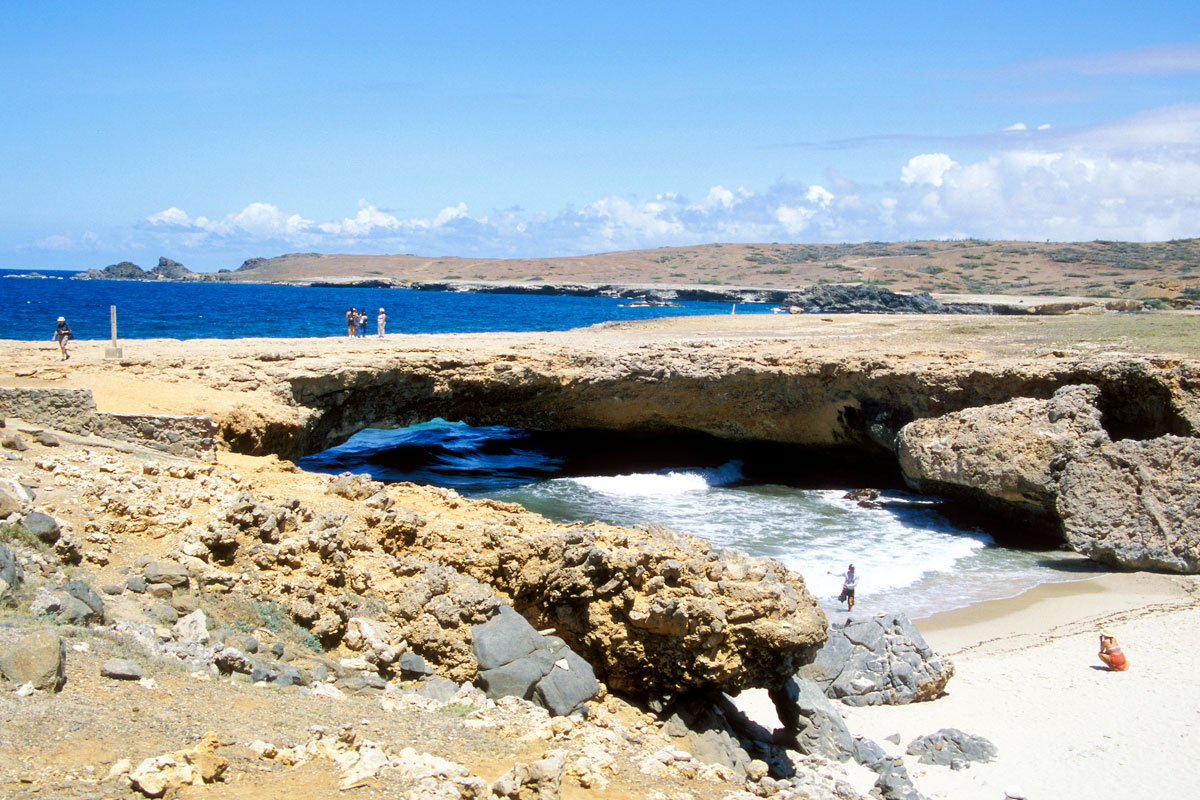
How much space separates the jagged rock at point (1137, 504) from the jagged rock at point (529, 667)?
39.6 ft

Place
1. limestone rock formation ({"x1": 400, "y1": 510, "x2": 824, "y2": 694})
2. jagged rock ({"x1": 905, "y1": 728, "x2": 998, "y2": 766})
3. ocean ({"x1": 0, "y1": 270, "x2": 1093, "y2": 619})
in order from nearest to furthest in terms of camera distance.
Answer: limestone rock formation ({"x1": 400, "y1": 510, "x2": 824, "y2": 694})
jagged rock ({"x1": 905, "y1": 728, "x2": 998, "y2": 766})
ocean ({"x1": 0, "y1": 270, "x2": 1093, "y2": 619})

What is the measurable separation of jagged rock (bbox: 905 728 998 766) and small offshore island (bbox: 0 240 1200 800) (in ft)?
0.09

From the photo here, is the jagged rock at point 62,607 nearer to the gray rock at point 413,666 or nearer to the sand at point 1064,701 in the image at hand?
the gray rock at point 413,666

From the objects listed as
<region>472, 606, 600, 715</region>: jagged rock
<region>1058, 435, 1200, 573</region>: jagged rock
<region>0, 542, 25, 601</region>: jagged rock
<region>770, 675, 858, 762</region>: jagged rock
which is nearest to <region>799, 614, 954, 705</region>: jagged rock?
<region>770, 675, 858, 762</region>: jagged rock

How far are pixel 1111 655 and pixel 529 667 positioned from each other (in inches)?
327

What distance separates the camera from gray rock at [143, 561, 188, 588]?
7184 millimetres

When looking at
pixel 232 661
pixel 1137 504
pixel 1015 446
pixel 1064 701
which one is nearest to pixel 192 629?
pixel 232 661

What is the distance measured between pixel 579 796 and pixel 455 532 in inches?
136

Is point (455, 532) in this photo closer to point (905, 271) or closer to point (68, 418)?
point (68, 418)

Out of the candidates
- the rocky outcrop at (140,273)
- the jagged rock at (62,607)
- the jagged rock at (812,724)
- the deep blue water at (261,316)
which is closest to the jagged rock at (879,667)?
the jagged rock at (812,724)

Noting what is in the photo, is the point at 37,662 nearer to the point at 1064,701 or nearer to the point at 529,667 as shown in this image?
the point at 529,667

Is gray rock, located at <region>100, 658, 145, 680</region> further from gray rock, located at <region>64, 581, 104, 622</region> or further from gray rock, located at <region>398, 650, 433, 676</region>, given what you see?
gray rock, located at <region>398, 650, 433, 676</region>

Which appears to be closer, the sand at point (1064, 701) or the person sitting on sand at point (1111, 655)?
the sand at point (1064, 701)

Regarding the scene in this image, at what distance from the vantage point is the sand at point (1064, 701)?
913 cm
